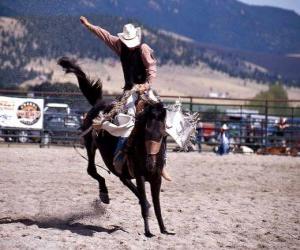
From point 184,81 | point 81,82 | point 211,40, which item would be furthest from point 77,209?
point 211,40

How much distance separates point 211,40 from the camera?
655 feet

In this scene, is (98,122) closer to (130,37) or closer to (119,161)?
(119,161)

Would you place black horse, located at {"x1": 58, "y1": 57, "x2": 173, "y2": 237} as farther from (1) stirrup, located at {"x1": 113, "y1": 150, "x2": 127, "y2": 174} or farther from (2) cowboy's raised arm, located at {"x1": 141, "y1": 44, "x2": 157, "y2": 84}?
(2) cowboy's raised arm, located at {"x1": 141, "y1": 44, "x2": 157, "y2": 84}

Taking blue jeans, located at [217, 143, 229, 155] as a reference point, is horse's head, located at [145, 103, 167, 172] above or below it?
above

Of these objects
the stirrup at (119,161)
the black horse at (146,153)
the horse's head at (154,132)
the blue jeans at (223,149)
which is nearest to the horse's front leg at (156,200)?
the black horse at (146,153)

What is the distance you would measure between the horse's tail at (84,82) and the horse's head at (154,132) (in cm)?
169

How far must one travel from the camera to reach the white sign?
17156 mm

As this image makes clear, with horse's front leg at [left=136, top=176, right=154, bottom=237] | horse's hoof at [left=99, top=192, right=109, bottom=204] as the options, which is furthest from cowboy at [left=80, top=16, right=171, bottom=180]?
horse's hoof at [left=99, top=192, right=109, bottom=204]

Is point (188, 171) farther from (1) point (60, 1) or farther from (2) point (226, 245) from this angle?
(2) point (226, 245)

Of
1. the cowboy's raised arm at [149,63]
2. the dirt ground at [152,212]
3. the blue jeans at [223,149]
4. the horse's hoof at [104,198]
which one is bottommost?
the dirt ground at [152,212]

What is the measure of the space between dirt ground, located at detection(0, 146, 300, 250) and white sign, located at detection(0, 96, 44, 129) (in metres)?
4.78

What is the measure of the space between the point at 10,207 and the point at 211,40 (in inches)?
7654

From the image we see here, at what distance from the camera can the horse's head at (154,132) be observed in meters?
6.21

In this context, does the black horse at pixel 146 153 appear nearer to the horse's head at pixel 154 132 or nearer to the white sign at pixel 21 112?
the horse's head at pixel 154 132
